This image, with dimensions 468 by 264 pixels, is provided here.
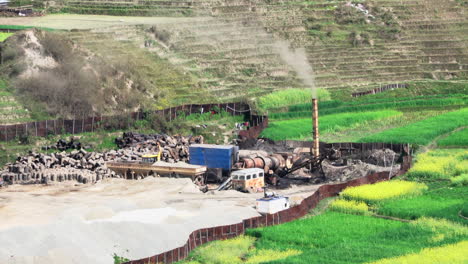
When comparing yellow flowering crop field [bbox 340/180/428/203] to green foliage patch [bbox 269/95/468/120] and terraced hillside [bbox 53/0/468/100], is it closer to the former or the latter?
green foliage patch [bbox 269/95/468/120]

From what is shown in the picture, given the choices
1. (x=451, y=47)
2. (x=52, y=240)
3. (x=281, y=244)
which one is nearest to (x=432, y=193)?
(x=281, y=244)

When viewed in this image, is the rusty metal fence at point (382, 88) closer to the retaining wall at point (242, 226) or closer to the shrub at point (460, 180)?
the shrub at point (460, 180)

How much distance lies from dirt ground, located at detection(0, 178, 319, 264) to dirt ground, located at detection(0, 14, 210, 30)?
3281cm

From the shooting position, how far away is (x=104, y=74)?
64.9 metres

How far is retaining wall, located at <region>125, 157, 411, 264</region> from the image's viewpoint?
105ft

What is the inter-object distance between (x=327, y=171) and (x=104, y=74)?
2095 centimetres

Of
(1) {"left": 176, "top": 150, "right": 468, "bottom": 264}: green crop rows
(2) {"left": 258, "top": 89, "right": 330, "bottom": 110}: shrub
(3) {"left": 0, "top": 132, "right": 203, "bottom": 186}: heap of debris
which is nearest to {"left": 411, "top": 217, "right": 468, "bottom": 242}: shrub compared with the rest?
(1) {"left": 176, "top": 150, "right": 468, "bottom": 264}: green crop rows

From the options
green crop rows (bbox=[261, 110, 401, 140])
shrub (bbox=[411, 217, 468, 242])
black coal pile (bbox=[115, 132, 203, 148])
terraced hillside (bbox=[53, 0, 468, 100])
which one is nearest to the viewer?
shrub (bbox=[411, 217, 468, 242])

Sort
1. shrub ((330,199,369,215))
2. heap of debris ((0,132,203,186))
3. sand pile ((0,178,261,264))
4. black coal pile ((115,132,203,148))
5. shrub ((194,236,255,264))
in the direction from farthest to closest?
black coal pile ((115,132,203,148)), heap of debris ((0,132,203,186)), shrub ((330,199,369,215)), shrub ((194,236,255,264)), sand pile ((0,178,261,264))

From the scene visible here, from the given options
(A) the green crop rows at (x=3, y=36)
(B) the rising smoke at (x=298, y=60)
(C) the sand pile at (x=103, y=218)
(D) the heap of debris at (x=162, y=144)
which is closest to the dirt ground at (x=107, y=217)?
(C) the sand pile at (x=103, y=218)

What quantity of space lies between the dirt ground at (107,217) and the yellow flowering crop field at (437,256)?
8271mm

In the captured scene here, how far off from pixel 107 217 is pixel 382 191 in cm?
1325

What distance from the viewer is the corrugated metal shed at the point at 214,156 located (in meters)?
49.8

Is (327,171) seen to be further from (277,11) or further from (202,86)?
(277,11)
